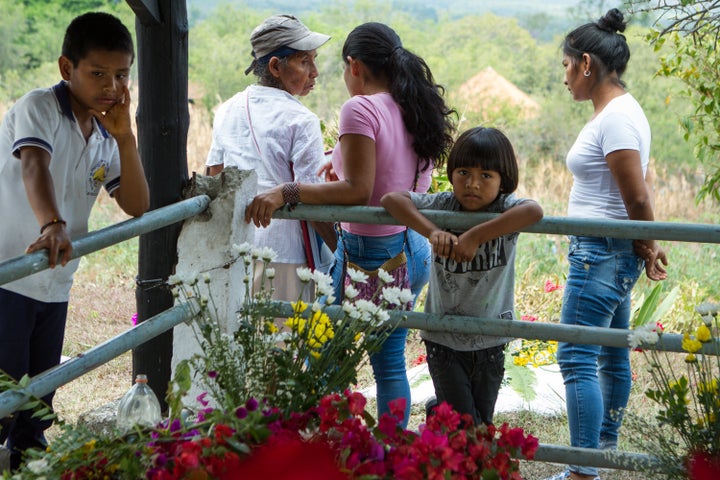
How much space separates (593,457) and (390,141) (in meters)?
1.07

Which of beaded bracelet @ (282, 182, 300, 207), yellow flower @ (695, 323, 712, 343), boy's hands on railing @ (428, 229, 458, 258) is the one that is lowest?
yellow flower @ (695, 323, 712, 343)

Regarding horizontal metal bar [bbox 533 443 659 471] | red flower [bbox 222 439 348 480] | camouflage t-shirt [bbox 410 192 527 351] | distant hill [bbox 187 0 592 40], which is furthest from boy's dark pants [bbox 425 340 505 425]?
distant hill [bbox 187 0 592 40]

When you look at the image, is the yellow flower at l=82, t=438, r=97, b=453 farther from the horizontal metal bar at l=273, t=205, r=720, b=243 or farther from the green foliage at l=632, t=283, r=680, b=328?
the green foliage at l=632, t=283, r=680, b=328

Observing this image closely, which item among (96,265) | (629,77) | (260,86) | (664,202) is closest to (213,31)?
(629,77)

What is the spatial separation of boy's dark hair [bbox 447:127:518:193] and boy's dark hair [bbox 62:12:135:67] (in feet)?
3.14

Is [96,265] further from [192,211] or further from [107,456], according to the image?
[107,456]

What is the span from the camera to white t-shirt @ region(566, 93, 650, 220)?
2.91 metres

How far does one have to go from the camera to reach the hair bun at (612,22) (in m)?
3.08

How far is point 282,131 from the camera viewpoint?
3.31m

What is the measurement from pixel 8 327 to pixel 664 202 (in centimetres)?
1181

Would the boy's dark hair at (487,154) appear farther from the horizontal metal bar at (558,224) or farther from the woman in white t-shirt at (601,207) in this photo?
the woman in white t-shirt at (601,207)

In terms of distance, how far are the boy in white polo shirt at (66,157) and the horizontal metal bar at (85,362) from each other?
313 mm

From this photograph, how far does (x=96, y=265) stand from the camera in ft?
26.7

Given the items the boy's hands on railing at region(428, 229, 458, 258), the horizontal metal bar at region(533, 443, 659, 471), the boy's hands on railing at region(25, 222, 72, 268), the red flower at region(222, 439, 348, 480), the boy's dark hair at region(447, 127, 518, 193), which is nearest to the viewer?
the red flower at region(222, 439, 348, 480)
